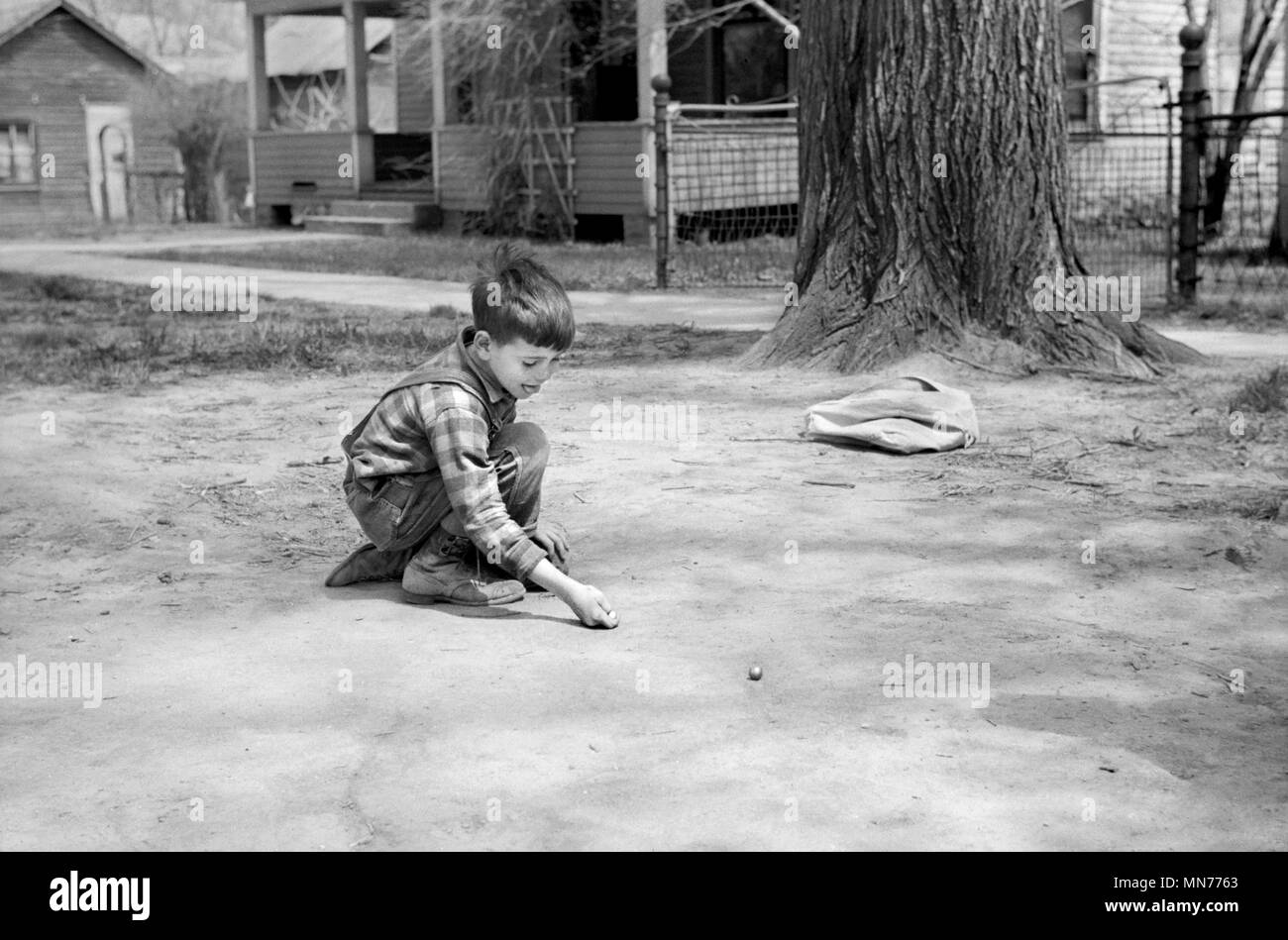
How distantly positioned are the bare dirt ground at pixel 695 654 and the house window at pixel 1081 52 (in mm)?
14859

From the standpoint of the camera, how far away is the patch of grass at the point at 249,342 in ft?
29.2

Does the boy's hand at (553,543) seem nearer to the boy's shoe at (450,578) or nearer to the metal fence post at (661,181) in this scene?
the boy's shoe at (450,578)

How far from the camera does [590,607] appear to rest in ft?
13.5

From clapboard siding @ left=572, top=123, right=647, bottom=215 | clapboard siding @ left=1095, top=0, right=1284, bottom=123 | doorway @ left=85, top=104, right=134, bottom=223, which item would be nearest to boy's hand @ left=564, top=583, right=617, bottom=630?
clapboard siding @ left=572, top=123, right=647, bottom=215

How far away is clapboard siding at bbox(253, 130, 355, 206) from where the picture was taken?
24703 millimetres

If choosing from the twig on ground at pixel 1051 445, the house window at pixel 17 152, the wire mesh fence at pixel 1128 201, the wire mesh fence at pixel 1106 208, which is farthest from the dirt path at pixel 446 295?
the house window at pixel 17 152

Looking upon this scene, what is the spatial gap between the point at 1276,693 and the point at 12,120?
42.0 m

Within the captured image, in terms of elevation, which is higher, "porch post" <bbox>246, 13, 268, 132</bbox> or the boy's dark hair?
"porch post" <bbox>246, 13, 268, 132</bbox>

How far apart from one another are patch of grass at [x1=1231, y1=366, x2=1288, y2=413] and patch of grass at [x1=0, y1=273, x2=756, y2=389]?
285 cm

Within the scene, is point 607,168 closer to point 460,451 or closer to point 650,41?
point 650,41

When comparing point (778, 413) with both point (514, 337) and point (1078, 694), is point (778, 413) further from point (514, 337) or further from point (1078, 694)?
point (1078, 694)

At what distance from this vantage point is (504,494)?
440 cm

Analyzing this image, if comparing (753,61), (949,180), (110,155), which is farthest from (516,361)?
(110,155)

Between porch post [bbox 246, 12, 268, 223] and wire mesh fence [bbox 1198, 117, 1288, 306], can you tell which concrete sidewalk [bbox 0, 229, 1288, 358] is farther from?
porch post [bbox 246, 12, 268, 223]
